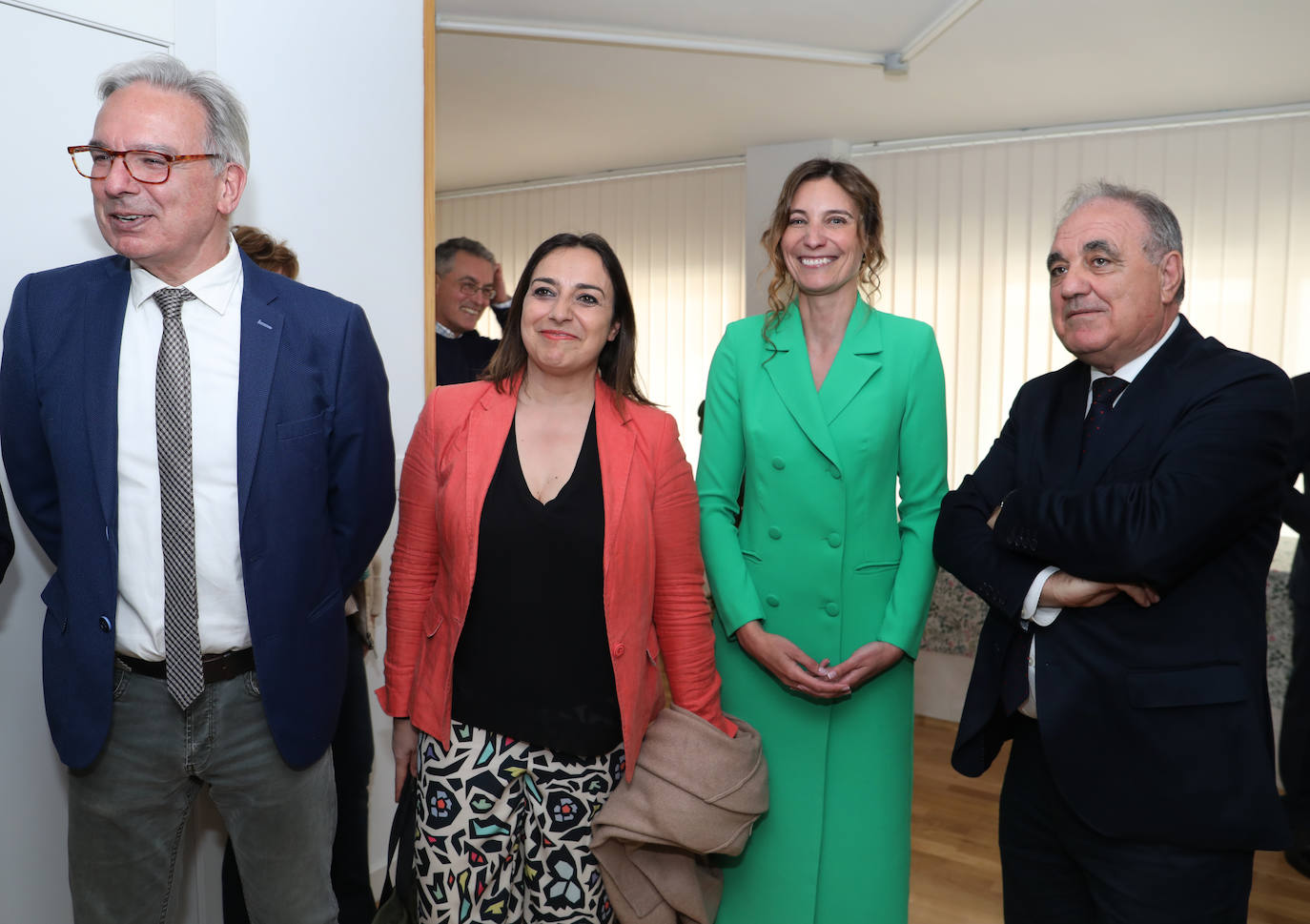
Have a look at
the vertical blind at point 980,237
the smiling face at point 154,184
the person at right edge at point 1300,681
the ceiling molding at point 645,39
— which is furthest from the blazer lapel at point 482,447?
the vertical blind at point 980,237

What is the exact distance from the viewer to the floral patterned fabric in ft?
5.64

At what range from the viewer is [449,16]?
441 centimetres

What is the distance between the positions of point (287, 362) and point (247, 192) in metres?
0.87

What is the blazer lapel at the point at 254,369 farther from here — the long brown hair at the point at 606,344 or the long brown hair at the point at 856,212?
the long brown hair at the point at 856,212

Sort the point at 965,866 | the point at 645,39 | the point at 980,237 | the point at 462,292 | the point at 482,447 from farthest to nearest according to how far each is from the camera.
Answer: the point at 980,237
the point at 645,39
the point at 462,292
the point at 965,866
the point at 482,447

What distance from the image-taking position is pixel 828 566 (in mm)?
2031

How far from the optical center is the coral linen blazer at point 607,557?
174 centimetres

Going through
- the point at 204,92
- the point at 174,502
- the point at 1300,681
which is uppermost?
Answer: the point at 204,92

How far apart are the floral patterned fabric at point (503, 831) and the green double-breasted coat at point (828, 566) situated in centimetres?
48

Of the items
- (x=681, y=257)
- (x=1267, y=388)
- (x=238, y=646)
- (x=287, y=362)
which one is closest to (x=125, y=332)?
(x=287, y=362)

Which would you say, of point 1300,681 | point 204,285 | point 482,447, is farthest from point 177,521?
point 1300,681

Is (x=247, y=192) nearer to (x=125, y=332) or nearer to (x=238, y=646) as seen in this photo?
(x=125, y=332)

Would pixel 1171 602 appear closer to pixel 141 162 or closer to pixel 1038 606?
pixel 1038 606

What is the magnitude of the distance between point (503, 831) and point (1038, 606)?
0.96 m
